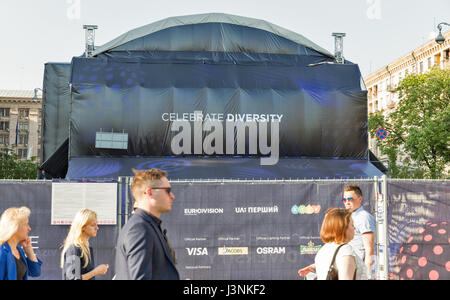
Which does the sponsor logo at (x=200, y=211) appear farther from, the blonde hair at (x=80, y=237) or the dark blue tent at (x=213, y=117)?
the dark blue tent at (x=213, y=117)

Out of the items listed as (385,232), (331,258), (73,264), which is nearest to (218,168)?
(385,232)

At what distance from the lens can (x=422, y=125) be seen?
44.0 meters

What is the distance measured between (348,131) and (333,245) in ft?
63.9

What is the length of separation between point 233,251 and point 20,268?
6375mm

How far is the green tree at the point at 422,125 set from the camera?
42062 mm

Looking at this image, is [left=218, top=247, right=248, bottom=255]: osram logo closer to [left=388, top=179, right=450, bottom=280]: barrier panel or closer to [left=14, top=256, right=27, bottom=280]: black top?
[left=388, top=179, right=450, bottom=280]: barrier panel

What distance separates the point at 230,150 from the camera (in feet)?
76.9

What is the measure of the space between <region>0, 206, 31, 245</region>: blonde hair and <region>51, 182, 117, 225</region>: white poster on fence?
5.54 metres

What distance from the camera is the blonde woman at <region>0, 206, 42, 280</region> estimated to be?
6016mm

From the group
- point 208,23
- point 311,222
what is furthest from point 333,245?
point 208,23

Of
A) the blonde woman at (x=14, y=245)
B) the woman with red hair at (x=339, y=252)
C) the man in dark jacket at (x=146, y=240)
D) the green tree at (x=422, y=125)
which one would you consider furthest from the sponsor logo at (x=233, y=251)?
the green tree at (x=422, y=125)

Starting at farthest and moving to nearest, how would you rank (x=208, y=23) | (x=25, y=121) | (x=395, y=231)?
(x=25, y=121)
(x=208, y=23)
(x=395, y=231)

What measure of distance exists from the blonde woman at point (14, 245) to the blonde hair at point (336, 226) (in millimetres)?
3185
